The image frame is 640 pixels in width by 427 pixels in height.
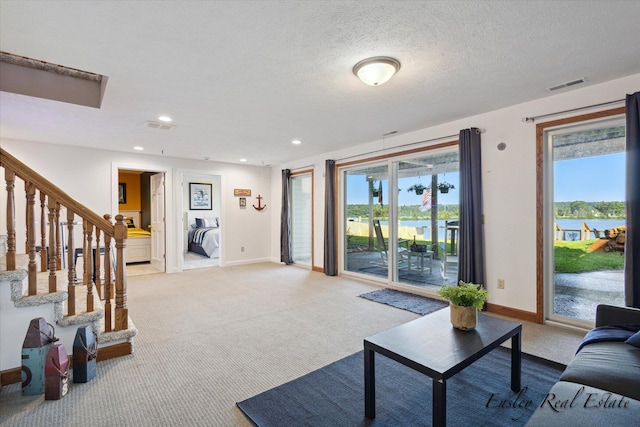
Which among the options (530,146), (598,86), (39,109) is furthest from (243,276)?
(598,86)

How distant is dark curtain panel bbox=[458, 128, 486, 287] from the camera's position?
357 cm

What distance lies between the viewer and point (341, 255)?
5656 millimetres

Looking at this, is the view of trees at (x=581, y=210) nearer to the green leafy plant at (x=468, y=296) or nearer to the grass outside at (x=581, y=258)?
the grass outside at (x=581, y=258)

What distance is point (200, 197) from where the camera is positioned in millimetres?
8922

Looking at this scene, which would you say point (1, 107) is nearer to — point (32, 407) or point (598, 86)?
point (32, 407)

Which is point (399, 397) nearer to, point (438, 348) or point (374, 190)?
point (438, 348)

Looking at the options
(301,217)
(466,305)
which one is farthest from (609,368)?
(301,217)

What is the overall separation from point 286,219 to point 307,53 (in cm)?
471

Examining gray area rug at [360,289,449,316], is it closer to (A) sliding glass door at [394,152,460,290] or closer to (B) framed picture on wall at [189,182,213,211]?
(A) sliding glass door at [394,152,460,290]

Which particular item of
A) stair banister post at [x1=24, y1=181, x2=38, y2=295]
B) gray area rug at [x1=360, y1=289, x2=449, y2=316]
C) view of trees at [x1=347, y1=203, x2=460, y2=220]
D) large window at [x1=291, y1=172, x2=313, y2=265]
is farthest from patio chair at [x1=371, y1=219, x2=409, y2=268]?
stair banister post at [x1=24, y1=181, x2=38, y2=295]

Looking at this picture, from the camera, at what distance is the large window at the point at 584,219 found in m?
2.86

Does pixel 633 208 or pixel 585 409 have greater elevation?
pixel 633 208

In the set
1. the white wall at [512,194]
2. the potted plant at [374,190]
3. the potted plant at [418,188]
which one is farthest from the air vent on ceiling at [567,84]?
the potted plant at [374,190]

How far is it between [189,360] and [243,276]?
317 cm
